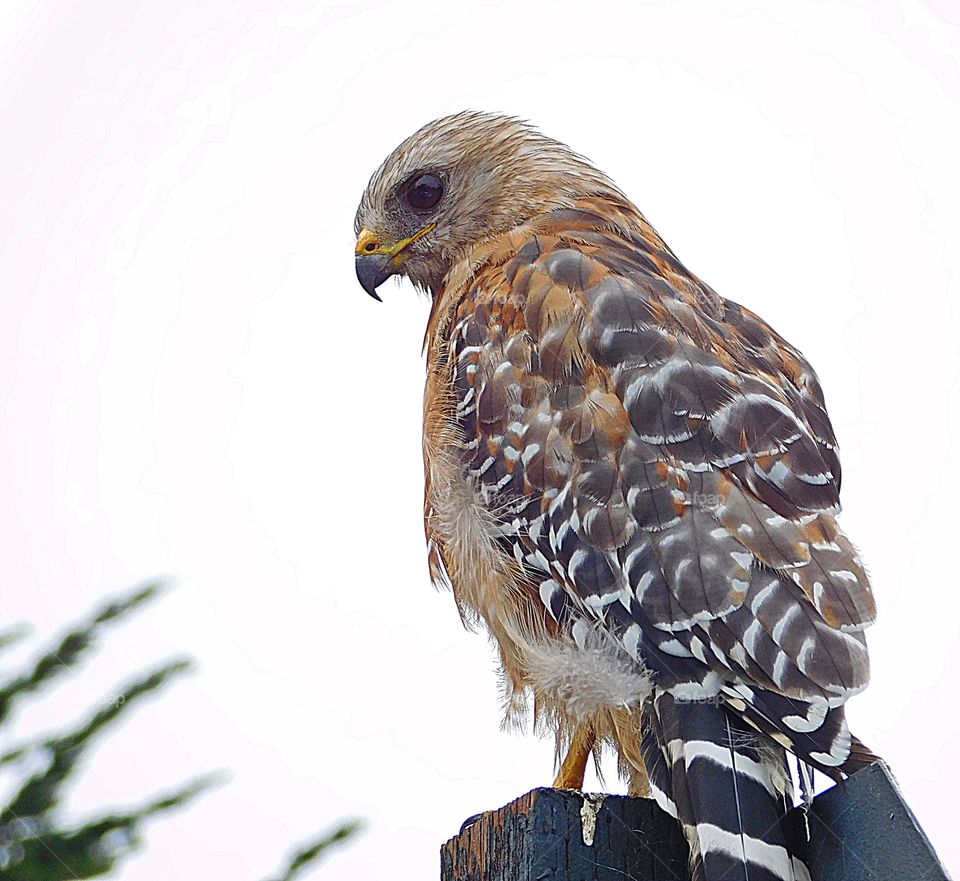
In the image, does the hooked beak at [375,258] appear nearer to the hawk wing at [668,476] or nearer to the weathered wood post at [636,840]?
the hawk wing at [668,476]

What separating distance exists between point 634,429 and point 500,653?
29.1 inches

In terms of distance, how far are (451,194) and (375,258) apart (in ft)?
1.11

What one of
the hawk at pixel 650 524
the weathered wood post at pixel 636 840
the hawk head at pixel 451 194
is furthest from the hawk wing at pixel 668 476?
the hawk head at pixel 451 194

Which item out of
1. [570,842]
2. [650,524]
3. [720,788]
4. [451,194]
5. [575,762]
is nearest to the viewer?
[570,842]

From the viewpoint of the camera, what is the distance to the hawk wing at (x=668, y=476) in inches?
98.5

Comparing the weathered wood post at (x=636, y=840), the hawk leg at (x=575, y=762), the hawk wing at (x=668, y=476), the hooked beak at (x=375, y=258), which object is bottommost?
the weathered wood post at (x=636, y=840)

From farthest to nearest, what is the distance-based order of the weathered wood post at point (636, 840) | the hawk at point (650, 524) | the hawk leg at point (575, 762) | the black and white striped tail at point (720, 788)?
1. the hawk leg at point (575, 762)
2. the hawk at point (650, 524)
3. the black and white striped tail at point (720, 788)
4. the weathered wood post at point (636, 840)

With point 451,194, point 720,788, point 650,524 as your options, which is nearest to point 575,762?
point 650,524

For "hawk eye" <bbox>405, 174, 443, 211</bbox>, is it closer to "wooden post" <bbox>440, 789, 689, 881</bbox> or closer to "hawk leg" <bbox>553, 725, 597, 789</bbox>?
"hawk leg" <bbox>553, 725, 597, 789</bbox>

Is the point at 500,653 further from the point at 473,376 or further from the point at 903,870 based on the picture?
the point at 903,870

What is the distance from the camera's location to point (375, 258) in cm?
405

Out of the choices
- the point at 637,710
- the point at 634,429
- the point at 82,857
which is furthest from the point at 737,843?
the point at 82,857

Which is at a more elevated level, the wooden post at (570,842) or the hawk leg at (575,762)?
the hawk leg at (575,762)

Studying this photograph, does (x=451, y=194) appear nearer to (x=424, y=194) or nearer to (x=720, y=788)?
(x=424, y=194)
